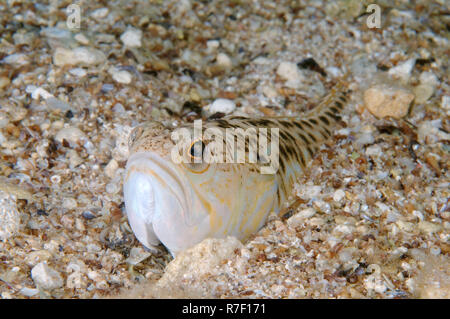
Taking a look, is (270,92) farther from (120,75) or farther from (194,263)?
(194,263)

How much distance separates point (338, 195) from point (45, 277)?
2.24 m

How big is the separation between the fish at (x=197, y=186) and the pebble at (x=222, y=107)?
0.82 meters

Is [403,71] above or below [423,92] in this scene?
above

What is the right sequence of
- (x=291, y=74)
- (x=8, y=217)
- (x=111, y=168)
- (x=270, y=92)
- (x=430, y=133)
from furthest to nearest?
(x=291, y=74) → (x=270, y=92) → (x=430, y=133) → (x=111, y=168) → (x=8, y=217)

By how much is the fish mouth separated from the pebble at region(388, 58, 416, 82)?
308cm

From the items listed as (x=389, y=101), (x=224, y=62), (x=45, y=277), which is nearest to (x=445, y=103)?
(x=389, y=101)

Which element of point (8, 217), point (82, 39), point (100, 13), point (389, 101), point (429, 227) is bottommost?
point (429, 227)

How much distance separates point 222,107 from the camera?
4.12 m

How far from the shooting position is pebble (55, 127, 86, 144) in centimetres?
357

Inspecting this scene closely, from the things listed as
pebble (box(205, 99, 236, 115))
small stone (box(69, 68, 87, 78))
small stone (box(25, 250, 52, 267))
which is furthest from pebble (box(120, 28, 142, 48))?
small stone (box(25, 250, 52, 267))

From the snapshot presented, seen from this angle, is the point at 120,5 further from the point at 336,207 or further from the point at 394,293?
the point at 394,293

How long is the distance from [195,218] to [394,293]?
1.32 metres

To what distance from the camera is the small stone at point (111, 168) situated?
3424mm

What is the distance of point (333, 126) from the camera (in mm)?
4020
